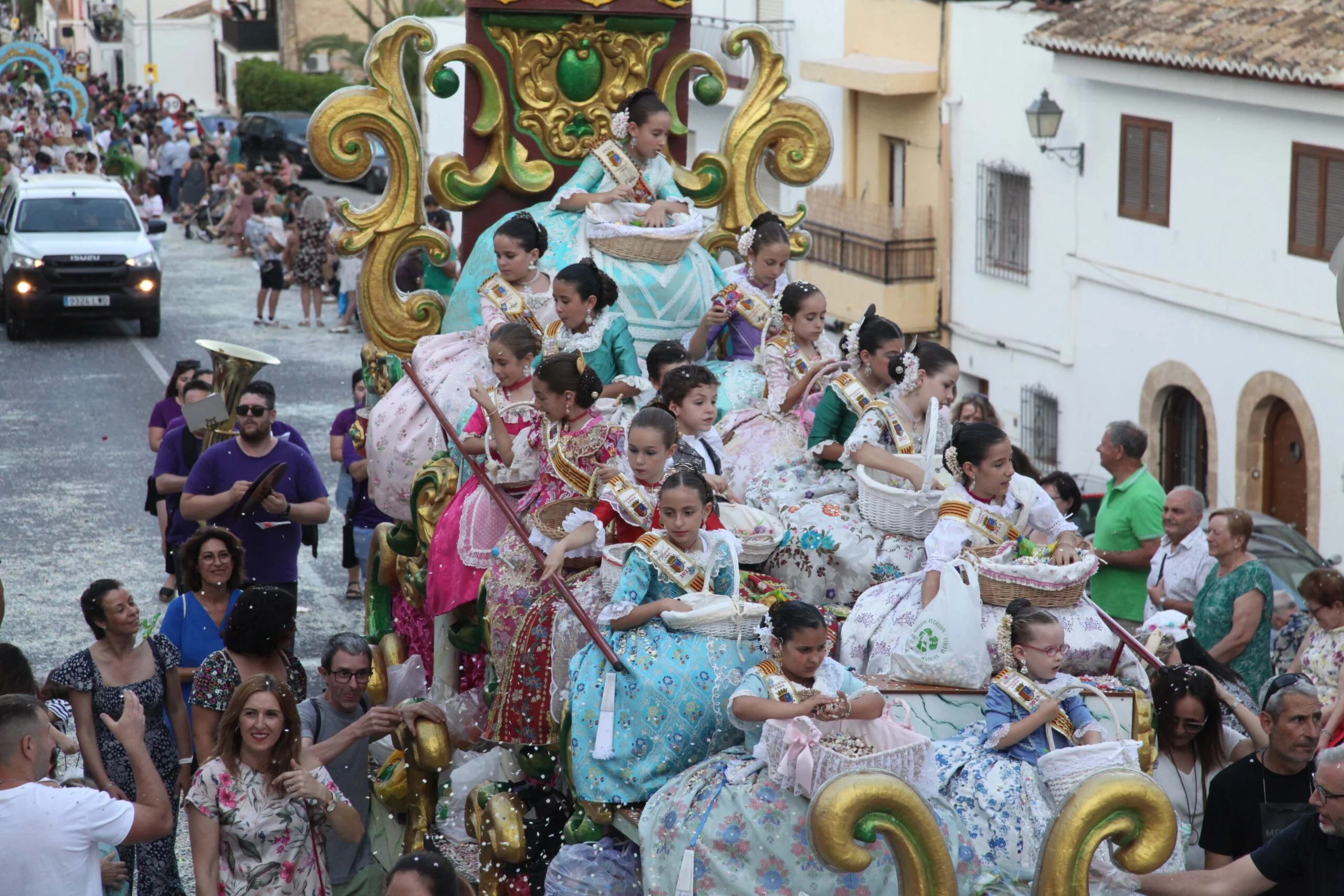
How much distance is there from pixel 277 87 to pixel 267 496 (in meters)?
42.3

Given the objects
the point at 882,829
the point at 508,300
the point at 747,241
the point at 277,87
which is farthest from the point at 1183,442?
the point at 277,87

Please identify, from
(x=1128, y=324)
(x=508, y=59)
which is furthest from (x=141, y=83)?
(x=508, y=59)

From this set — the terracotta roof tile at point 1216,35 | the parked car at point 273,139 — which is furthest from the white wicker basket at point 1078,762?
the parked car at point 273,139

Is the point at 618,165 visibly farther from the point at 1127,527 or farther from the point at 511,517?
the point at 1127,527

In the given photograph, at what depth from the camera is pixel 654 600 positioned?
6.49 m

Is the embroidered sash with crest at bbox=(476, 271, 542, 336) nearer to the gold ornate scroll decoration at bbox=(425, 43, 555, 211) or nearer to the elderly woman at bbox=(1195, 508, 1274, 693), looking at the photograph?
the gold ornate scroll decoration at bbox=(425, 43, 555, 211)

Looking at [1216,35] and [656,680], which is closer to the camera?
[656,680]

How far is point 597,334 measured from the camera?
823 cm

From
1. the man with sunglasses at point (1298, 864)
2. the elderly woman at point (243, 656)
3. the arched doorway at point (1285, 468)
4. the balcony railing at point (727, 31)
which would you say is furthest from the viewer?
the balcony railing at point (727, 31)

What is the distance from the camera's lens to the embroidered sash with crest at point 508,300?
27.9 ft

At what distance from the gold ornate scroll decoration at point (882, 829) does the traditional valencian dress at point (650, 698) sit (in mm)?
1005

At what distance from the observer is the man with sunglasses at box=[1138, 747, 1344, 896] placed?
17.5ft

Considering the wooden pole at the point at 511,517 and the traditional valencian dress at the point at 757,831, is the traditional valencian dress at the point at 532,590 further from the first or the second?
the traditional valencian dress at the point at 757,831

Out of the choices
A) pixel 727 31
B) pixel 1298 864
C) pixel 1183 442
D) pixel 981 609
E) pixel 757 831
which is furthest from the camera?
pixel 727 31
